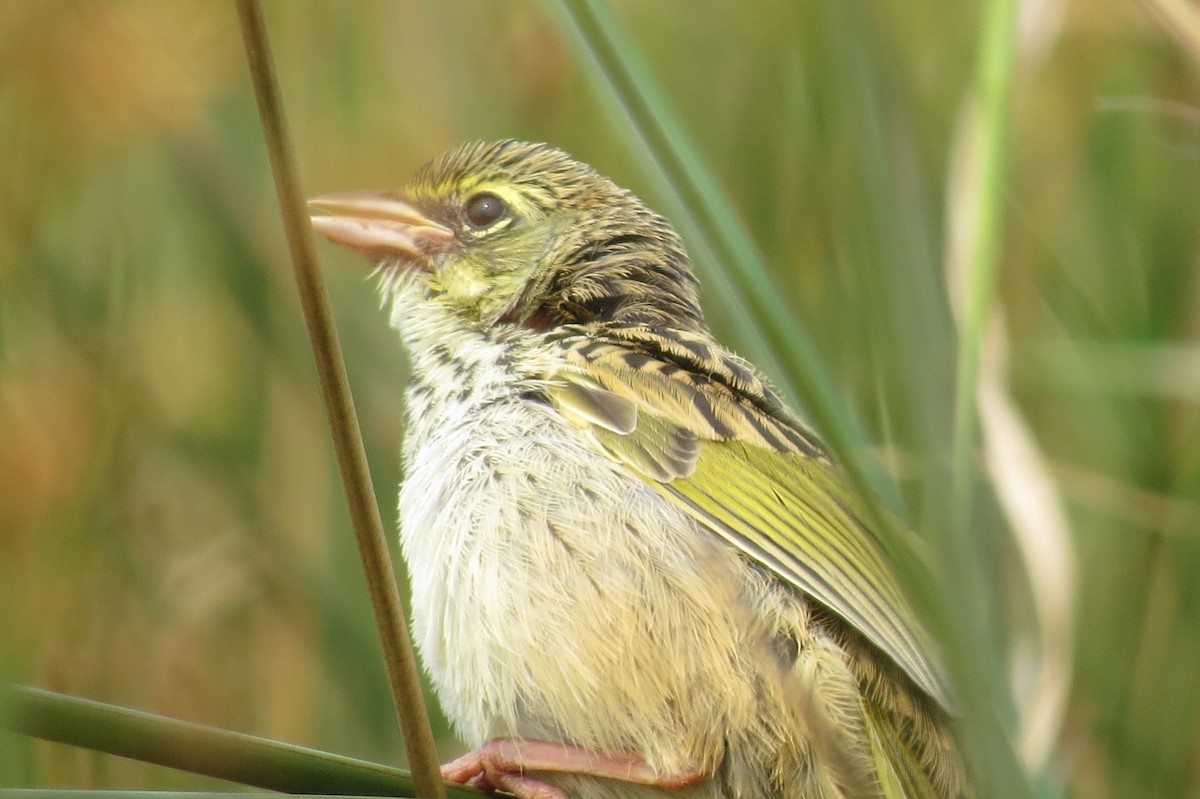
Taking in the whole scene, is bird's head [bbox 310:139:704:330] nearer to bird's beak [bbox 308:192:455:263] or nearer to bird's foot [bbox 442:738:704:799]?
bird's beak [bbox 308:192:455:263]

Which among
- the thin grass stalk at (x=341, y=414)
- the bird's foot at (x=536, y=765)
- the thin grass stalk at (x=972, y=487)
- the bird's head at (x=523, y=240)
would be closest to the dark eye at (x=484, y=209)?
the bird's head at (x=523, y=240)

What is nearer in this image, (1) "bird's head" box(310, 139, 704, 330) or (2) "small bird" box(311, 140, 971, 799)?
(2) "small bird" box(311, 140, 971, 799)

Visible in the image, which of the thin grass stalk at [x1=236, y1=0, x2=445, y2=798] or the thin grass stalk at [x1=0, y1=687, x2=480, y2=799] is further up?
the thin grass stalk at [x1=236, y1=0, x2=445, y2=798]

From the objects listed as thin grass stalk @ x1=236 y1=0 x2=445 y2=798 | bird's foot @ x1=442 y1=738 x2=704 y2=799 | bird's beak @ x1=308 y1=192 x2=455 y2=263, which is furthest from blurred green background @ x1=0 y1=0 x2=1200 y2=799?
thin grass stalk @ x1=236 y1=0 x2=445 y2=798

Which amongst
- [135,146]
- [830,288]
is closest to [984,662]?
[830,288]

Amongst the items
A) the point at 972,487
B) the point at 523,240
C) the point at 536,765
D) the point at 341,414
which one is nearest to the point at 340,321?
the point at 523,240

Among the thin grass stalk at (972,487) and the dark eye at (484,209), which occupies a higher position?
the dark eye at (484,209)

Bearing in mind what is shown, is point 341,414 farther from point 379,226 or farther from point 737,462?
point 379,226

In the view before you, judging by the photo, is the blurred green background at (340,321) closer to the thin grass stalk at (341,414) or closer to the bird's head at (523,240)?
the bird's head at (523,240)
